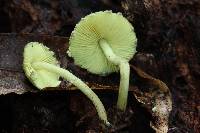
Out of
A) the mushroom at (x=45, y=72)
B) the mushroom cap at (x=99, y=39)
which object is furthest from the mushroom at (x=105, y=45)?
the mushroom at (x=45, y=72)

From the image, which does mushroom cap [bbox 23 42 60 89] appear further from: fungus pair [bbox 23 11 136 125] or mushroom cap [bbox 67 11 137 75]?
mushroom cap [bbox 67 11 137 75]

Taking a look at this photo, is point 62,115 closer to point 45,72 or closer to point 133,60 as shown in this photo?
point 45,72

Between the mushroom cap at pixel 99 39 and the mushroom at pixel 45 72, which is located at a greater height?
the mushroom cap at pixel 99 39

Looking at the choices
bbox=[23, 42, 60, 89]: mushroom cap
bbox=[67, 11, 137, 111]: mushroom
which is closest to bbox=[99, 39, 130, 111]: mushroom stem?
bbox=[67, 11, 137, 111]: mushroom

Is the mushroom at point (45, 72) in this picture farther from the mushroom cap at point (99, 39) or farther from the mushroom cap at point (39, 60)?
the mushroom cap at point (99, 39)

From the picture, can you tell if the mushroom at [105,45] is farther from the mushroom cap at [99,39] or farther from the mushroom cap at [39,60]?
the mushroom cap at [39,60]

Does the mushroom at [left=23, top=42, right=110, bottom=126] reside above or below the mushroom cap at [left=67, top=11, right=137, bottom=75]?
below

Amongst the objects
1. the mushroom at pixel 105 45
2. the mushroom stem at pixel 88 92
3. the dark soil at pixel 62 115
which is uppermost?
the mushroom at pixel 105 45

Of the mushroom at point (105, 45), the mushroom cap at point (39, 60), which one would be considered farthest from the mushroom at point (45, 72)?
the mushroom at point (105, 45)
